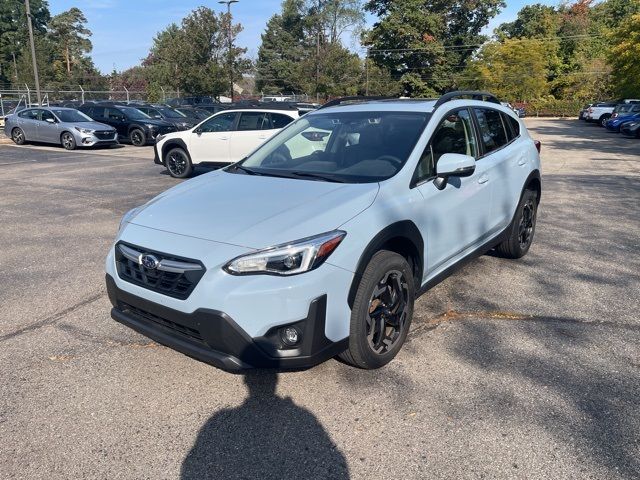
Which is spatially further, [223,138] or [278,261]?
[223,138]

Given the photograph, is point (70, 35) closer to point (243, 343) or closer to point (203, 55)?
point (203, 55)

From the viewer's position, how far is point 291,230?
2.91 m

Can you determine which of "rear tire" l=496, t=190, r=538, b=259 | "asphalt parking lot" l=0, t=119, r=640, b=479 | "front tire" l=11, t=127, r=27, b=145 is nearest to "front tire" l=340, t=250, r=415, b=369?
"asphalt parking lot" l=0, t=119, r=640, b=479

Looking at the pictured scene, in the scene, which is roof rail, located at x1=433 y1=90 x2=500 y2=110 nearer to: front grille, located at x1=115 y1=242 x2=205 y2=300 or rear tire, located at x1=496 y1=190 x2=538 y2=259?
rear tire, located at x1=496 y1=190 x2=538 y2=259

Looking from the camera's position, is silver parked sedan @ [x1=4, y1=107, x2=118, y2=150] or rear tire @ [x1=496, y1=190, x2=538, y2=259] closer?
rear tire @ [x1=496, y1=190, x2=538, y2=259]

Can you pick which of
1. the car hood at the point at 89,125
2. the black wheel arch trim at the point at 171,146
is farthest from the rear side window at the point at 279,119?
the car hood at the point at 89,125

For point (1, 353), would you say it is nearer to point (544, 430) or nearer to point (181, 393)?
point (181, 393)

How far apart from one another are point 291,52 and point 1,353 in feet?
266

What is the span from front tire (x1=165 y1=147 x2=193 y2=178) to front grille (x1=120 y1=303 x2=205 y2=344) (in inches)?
365

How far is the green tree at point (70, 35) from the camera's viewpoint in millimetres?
74500

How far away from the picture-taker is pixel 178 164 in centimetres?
1227

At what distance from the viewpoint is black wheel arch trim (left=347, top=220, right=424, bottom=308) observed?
301 cm

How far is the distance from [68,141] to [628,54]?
33.2 m

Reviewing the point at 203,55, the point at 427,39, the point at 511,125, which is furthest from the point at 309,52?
the point at 511,125
